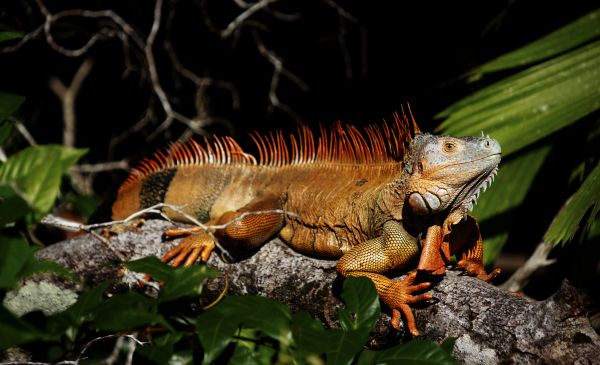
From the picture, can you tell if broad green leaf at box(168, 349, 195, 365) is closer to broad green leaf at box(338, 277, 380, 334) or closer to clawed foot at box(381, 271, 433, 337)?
broad green leaf at box(338, 277, 380, 334)

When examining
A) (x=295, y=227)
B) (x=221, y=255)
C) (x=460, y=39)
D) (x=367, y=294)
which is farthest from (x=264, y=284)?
(x=460, y=39)

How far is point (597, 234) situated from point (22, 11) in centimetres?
464

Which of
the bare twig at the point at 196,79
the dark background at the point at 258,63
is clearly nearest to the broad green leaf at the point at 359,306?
the dark background at the point at 258,63

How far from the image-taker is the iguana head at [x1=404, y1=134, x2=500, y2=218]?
2.31 metres

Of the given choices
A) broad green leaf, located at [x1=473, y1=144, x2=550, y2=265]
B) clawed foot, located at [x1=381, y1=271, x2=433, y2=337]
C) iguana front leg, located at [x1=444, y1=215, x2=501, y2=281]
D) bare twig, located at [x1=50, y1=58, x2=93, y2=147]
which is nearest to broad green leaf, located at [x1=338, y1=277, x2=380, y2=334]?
clawed foot, located at [x1=381, y1=271, x2=433, y2=337]

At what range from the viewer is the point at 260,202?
10.0ft

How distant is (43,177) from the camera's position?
1395mm

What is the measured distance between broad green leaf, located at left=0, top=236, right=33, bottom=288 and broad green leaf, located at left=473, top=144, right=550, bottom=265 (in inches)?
83.1

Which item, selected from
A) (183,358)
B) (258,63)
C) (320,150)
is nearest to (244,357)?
(183,358)

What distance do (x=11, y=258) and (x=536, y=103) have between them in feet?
7.17

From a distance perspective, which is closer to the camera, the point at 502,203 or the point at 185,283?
the point at 185,283

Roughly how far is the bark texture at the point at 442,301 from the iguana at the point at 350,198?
80 mm

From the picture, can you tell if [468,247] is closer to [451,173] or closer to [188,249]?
[451,173]

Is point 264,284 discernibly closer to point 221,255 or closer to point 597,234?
point 221,255
